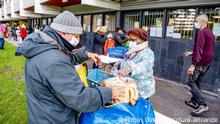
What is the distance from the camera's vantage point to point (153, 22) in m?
8.55

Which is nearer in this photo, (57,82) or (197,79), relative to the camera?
(57,82)

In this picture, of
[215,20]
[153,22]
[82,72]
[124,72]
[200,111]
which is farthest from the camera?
[153,22]

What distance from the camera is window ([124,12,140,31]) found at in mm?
9477

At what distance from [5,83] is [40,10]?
35.5 feet

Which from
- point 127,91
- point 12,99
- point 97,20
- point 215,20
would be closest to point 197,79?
point 215,20

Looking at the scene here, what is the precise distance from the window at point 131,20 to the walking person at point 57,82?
797 cm

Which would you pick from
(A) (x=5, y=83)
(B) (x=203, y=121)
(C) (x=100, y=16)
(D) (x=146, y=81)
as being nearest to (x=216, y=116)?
(B) (x=203, y=121)

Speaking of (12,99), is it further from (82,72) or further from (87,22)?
(87,22)

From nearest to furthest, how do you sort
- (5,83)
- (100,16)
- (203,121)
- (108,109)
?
→ (108,109), (203,121), (5,83), (100,16)

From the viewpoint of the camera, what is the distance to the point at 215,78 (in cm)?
606

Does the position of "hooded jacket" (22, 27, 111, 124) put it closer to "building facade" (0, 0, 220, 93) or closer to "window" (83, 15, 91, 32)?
"building facade" (0, 0, 220, 93)

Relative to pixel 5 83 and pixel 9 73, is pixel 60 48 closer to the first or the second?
pixel 5 83

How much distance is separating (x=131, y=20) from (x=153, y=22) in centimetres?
161

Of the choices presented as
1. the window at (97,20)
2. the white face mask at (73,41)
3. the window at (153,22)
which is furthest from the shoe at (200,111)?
the window at (97,20)
